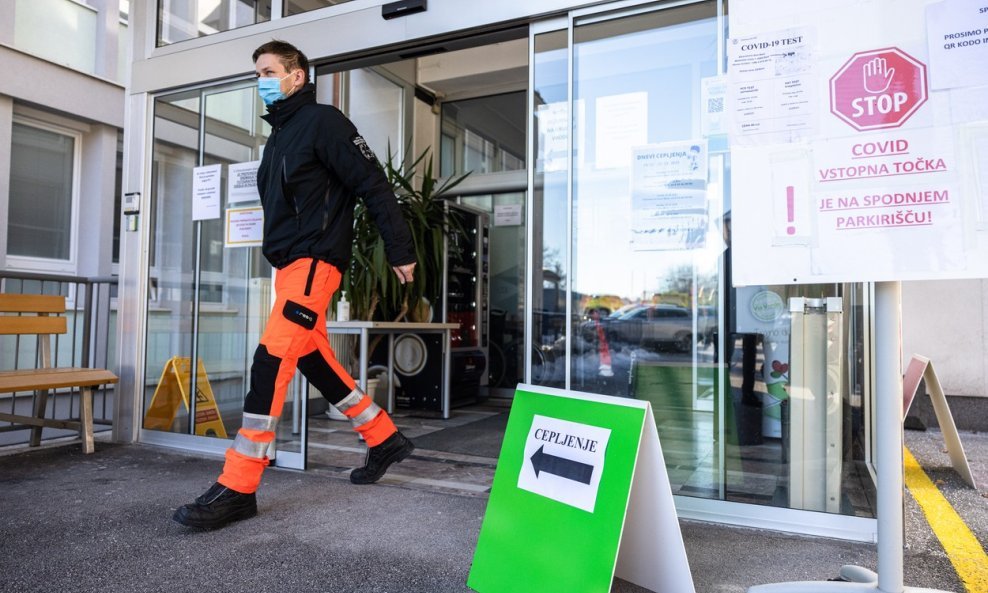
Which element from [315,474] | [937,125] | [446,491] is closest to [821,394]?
[937,125]

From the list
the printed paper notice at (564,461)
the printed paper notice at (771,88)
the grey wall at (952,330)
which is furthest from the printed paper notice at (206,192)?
the grey wall at (952,330)

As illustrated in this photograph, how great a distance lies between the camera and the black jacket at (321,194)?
253 centimetres

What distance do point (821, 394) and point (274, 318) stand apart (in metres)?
2.04

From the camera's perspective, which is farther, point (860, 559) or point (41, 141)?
point (41, 141)

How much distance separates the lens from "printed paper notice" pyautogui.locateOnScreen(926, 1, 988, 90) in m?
1.39

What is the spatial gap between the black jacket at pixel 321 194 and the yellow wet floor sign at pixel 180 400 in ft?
5.60

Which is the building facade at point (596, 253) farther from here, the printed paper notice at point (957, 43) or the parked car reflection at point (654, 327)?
the printed paper notice at point (957, 43)

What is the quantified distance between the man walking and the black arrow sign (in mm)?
993

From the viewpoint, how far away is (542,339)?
2.91 m

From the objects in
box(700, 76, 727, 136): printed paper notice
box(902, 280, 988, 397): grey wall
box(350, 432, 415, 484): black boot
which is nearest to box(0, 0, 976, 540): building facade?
box(700, 76, 727, 136): printed paper notice

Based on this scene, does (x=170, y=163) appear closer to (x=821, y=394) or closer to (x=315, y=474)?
(x=315, y=474)

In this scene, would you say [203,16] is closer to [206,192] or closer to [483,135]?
[206,192]

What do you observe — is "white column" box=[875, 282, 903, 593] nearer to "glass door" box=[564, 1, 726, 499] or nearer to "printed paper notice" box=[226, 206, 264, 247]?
"glass door" box=[564, 1, 726, 499]

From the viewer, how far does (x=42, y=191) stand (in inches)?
226
